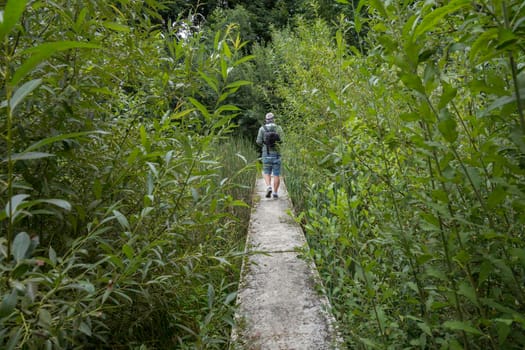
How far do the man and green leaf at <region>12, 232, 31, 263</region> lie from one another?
548 centimetres

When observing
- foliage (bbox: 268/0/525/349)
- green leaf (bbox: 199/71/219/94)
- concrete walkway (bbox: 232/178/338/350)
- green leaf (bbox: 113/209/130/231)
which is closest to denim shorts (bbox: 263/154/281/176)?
concrete walkway (bbox: 232/178/338/350)

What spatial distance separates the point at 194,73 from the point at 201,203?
0.63 meters

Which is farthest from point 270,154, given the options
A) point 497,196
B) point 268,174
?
point 497,196

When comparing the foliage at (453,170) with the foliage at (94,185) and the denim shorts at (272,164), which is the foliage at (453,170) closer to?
the foliage at (94,185)

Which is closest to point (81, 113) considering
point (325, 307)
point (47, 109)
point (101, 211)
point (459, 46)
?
point (47, 109)

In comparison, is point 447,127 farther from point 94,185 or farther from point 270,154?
point 270,154

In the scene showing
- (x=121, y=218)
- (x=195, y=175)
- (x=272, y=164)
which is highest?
(x=195, y=175)

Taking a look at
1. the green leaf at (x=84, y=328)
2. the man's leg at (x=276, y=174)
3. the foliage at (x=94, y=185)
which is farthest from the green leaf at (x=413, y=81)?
the man's leg at (x=276, y=174)

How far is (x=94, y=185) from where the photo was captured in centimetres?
125

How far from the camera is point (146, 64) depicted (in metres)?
1.59

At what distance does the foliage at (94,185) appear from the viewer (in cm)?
88

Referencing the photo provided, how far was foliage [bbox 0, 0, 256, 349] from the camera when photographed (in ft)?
2.88

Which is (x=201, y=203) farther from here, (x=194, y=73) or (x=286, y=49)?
(x=286, y=49)

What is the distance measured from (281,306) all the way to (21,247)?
200cm
